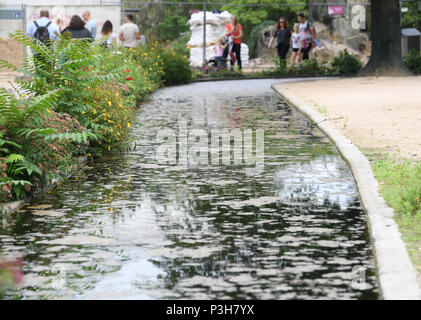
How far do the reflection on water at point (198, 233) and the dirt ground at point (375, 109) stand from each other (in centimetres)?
100

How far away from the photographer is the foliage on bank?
28.7 ft

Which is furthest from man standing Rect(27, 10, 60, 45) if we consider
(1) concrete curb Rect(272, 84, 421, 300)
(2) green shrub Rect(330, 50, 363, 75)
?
(2) green shrub Rect(330, 50, 363, 75)

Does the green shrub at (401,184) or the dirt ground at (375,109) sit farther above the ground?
the dirt ground at (375,109)

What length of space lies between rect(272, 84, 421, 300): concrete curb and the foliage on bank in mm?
2785

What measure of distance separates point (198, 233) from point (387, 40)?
23357mm

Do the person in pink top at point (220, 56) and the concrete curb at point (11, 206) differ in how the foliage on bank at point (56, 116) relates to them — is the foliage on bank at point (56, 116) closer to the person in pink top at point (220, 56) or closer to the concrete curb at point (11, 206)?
the concrete curb at point (11, 206)

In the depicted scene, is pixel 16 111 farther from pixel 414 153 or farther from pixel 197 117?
pixel 197 117

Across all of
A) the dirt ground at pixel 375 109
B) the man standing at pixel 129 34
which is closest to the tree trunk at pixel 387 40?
the dirt ground at pixel 375 109

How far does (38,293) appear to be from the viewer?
573 centimetres

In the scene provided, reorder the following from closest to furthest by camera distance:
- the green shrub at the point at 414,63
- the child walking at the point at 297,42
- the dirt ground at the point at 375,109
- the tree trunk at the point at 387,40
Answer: the dirt ground at the point at 375,109 → the tree trunk at the point at 387,40 → the green shrub at the point at 414,63 → the child walking at the point at 297,42

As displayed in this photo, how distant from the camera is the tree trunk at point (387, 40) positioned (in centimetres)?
2944

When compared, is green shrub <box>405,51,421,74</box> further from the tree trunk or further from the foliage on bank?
the foliage on bank

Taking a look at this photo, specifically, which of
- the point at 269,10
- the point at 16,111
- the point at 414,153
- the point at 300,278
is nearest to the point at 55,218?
the point at 16,111

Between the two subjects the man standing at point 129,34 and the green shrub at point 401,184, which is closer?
the green shrub at point 401,184
